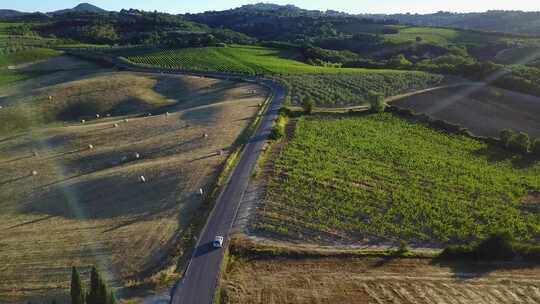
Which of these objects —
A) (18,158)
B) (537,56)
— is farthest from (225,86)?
(537,56)

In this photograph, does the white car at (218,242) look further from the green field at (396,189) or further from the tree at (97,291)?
the tree at (97,291)

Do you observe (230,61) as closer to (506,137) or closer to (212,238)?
(506,137)

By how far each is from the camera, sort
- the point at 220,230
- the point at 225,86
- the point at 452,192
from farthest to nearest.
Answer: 1. the point at 225,86
2. the point at 452,192
3. the point at 220,230

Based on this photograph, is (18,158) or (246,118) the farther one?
(246,118)

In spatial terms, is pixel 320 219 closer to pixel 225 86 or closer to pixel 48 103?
pixel 225 86

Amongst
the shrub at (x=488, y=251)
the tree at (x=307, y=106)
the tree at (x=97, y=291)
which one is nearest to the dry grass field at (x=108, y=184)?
the tree at (x=97, y=291)

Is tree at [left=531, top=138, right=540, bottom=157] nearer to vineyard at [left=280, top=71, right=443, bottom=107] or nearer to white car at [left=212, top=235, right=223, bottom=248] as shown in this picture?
vineyard at [left=280, top=71, right=443, bottom=107]
